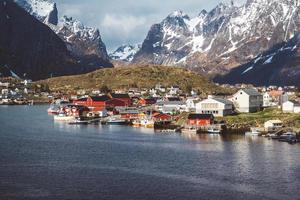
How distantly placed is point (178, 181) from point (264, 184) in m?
6.50

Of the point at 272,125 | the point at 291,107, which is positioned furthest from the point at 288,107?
the point at 272,125

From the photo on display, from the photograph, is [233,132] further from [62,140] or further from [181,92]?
[181,92]

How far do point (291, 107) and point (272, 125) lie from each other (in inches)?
564

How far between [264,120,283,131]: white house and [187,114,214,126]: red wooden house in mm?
8802

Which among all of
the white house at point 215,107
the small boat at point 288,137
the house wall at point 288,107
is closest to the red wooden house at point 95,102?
the white house at point 215,107

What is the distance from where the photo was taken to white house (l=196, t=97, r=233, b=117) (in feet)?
312

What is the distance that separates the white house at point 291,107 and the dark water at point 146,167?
821 inches

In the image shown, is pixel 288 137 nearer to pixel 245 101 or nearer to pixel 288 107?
pixel 288 107

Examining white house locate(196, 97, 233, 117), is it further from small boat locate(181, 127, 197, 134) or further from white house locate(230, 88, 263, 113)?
small boat locate(181, 127, 197, 134)

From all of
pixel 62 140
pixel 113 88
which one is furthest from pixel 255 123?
pixel 113 88

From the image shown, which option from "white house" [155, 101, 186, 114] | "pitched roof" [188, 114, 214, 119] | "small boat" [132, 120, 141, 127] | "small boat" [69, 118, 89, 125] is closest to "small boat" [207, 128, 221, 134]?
"pitched roof" [188, 114, 214, 119]

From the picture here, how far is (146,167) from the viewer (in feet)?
173

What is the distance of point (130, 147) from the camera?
66.9 meters

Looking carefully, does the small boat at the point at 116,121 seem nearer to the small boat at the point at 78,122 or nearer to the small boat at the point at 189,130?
the small boat at the point at 78,122
